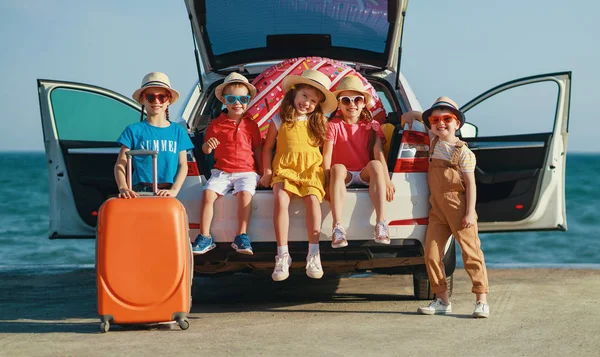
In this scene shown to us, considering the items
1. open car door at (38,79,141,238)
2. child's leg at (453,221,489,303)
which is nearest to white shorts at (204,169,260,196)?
open car door at (38,79,141,238)

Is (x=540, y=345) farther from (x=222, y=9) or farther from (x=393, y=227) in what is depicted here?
(x=222, y=9)

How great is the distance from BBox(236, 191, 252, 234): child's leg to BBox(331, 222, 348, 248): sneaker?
0.56 metres

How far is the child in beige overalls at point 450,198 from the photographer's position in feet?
20.8

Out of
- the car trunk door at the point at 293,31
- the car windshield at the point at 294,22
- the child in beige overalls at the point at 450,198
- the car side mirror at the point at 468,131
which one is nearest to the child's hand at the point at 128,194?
the child in beige overalls at the point at 450,198

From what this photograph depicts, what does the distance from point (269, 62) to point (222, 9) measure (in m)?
0.62

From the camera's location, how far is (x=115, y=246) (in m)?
5.76

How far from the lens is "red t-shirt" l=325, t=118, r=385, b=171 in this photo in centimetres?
661

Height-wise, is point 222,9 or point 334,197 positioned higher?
point 222,9

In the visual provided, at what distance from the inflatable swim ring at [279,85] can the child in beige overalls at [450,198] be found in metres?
0.71

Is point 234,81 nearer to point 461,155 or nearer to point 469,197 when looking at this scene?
point 461,155

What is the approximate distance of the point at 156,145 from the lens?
248 inches

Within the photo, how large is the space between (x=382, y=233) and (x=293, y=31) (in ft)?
8.20

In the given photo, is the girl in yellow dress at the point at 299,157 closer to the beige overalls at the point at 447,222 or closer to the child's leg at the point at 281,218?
the child's leg at the point at 281,218

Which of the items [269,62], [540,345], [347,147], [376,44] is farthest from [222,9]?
[540,345]
